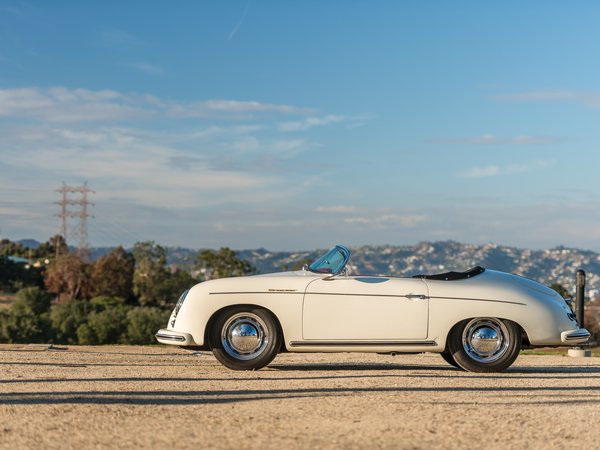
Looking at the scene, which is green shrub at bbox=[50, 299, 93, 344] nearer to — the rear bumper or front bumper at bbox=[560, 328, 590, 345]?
the rear bumper

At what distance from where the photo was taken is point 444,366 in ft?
32.8

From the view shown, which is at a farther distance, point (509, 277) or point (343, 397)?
point (509, 277)

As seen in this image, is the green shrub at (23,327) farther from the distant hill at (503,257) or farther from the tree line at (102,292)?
the distant hill at (503,257)

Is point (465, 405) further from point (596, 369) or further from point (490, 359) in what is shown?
point (596, 369)

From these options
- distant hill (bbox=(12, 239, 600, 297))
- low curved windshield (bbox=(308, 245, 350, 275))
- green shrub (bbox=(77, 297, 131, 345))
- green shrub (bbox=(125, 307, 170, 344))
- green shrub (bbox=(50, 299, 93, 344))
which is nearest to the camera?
low curved windshield (bbox=(308, 245, 350, 275))

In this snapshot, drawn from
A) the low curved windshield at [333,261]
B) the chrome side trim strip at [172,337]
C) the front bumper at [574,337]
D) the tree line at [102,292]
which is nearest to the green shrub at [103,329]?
the tree line at [102,292]

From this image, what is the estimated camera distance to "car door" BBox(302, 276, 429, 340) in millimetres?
8734

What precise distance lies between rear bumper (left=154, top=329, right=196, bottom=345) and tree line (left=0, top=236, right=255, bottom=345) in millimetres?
29319

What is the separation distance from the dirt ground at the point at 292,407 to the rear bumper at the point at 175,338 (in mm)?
313

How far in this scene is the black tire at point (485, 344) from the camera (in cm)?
887

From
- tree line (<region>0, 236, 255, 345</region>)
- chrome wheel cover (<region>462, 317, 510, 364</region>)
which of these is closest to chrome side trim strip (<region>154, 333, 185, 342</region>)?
chrome wheel cover (<region>462, 317, 510, 364</region>)

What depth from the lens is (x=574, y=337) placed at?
8984 millimetres

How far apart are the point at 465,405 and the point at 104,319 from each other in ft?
117

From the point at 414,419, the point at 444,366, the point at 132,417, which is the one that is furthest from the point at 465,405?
the point at 444,366
